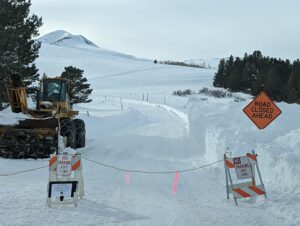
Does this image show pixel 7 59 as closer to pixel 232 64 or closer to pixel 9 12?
pixel 9 12

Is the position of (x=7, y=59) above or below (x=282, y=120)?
above

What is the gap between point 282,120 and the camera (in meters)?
20.9

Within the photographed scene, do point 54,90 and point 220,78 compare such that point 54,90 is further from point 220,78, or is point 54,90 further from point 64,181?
point 220,78

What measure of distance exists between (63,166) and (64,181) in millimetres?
352

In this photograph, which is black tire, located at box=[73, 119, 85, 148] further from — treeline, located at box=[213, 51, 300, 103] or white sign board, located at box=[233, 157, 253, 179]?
treeline, located at box=[213, 51, 300, 103]

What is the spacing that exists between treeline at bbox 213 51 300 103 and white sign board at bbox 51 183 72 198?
6614 centimetres

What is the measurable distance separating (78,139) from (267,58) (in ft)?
319

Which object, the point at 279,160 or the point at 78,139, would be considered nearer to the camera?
the point at 279,160

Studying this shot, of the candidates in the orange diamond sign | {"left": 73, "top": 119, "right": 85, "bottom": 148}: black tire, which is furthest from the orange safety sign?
{"left": 73, "top": 119, "right": 85, "bottom": 148}: black tire

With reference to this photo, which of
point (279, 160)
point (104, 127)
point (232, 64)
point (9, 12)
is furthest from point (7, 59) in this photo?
point (232, 64)

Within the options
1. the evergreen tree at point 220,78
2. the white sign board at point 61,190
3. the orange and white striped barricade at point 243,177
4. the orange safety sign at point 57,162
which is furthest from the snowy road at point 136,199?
the evergreen tree at point 220,78

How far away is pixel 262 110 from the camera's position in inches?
556

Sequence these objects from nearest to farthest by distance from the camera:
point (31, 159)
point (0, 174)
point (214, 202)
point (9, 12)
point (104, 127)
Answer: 1. point (214, 202)
2. point (0, 174)
3. point (31, 159)
4. point (9, 12)
5. point (104, 127)

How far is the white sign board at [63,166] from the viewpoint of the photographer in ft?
33.9
